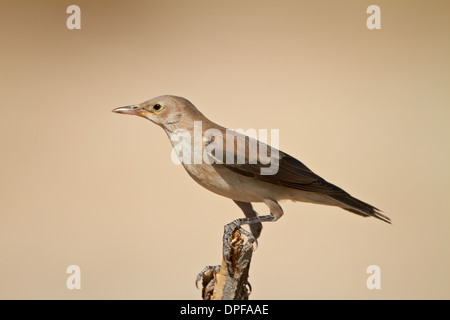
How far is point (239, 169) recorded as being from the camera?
316 centimetres

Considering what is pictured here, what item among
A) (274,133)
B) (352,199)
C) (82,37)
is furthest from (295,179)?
(82,37)

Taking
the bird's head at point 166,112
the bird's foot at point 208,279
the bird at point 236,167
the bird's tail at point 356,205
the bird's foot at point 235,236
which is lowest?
the bird's foot at point 208,279

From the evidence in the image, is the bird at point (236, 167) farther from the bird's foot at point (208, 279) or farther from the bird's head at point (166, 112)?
the bird's foot at point (208, 279)

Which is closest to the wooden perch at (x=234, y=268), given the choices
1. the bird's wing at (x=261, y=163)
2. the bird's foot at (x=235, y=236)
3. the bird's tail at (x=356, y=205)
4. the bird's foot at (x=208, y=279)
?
the bird's foot at (x=235, y=236)

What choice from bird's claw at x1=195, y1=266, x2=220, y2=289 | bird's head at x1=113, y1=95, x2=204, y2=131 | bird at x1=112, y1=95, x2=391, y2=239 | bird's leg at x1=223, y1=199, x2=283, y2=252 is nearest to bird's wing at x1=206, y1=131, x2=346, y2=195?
bird at x1=112, y1=95, x2=391, y2=239

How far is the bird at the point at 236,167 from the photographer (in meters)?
3.15

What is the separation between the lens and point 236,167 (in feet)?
10.4

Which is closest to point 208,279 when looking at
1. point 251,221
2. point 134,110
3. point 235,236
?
point 235,236

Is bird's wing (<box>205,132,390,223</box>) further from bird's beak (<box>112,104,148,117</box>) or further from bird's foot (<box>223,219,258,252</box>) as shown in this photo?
bird's beak (<box>112,104,148,117</box>)

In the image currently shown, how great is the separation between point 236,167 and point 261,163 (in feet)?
0.59

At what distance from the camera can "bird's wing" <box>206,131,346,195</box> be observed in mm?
3158

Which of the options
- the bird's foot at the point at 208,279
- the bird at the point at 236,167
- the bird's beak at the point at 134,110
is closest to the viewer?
the bird at the point at 236,167

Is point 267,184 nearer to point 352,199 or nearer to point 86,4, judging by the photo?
point 352,199

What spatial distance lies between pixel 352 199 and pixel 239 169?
775mm
